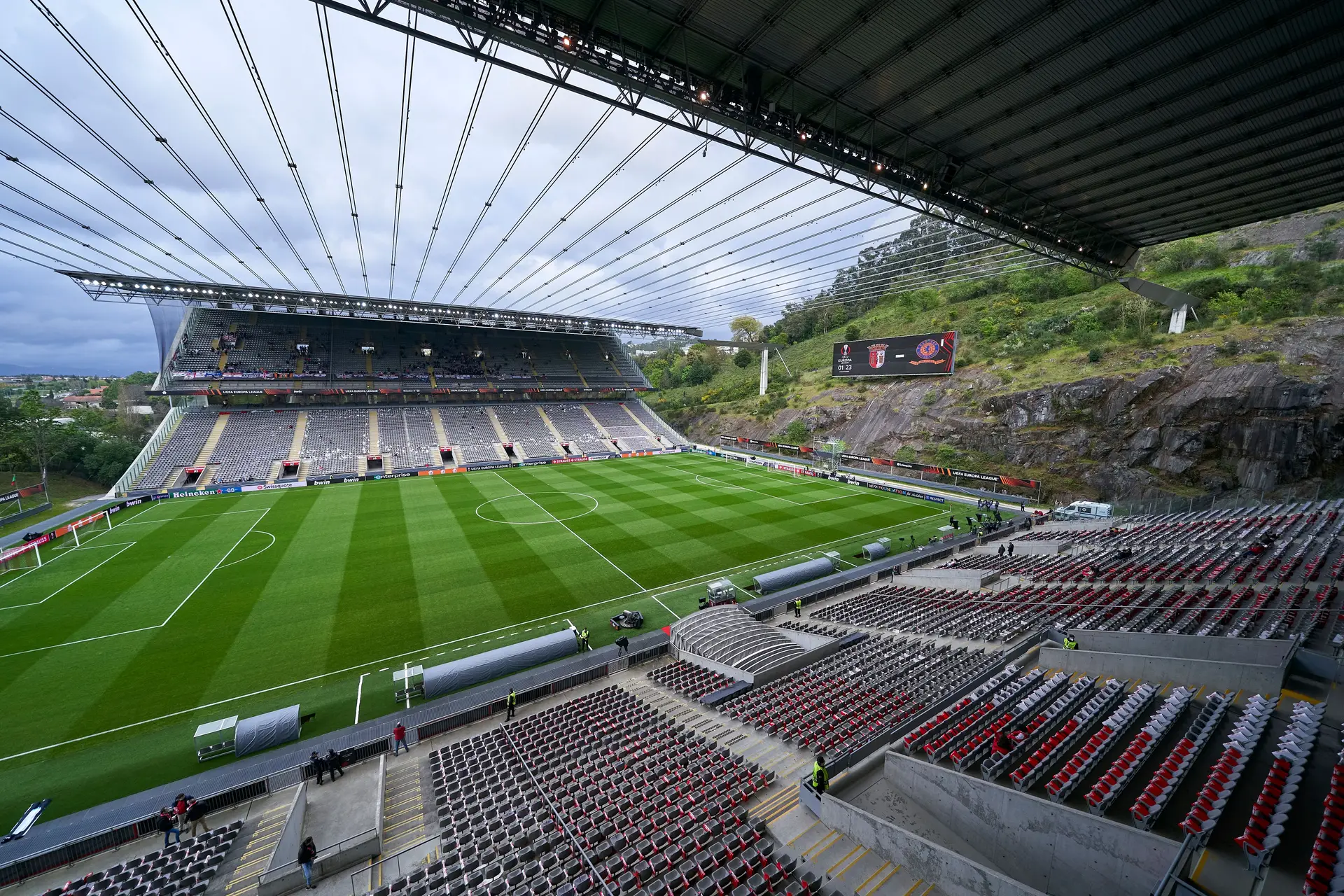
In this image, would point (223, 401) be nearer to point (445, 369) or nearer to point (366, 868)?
point (445, 369)

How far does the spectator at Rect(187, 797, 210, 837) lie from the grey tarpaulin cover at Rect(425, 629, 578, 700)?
447 cm

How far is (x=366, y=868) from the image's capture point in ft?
25.5

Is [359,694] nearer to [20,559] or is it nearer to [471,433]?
[20,559]

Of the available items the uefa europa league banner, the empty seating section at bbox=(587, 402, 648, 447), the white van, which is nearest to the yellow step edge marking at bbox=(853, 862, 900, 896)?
the white van

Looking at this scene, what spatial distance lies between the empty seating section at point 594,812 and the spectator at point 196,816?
3.88m

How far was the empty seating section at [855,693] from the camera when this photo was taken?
32.4 ft

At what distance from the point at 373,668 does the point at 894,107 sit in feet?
70.4

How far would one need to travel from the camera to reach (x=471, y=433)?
5031cm

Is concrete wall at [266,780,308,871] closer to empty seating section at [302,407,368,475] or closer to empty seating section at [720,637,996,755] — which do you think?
empty seating section at [720,637,996,755]

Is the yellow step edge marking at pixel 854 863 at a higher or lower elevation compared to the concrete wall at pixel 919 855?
lower

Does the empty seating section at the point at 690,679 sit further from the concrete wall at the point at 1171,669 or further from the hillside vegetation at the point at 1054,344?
the hillside vegetation at the point at 1054,344

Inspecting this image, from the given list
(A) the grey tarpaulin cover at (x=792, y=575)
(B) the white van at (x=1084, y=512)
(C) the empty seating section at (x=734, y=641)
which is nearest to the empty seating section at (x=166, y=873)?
(C) the empty seating section at (x=734, y=641)

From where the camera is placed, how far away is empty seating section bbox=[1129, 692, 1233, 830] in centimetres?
557

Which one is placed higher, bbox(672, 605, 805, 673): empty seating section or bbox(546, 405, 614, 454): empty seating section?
bbox(546, 405, 614, 454): empty seating section
